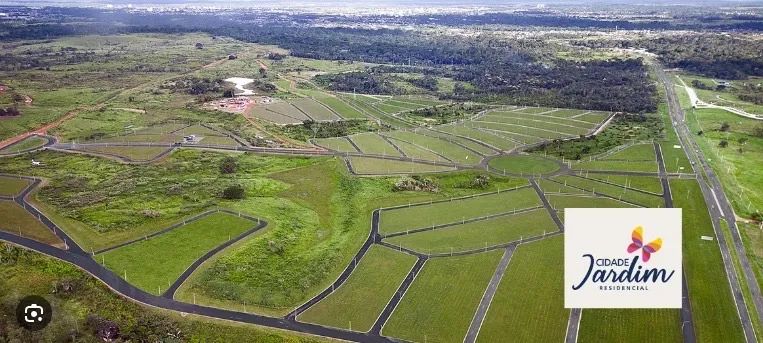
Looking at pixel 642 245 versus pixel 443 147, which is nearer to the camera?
pixel 642 245

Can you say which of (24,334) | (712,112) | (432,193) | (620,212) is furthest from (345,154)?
(712,112)

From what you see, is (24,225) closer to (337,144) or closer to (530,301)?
(337,144)

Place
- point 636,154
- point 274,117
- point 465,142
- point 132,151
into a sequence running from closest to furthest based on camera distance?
1. point 132,151
2. point 636,154
3. point 465,142
4. point 274,117

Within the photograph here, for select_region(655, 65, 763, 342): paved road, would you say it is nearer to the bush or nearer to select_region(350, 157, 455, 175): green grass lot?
select_region(350, 157, 455, 175): green grass lot

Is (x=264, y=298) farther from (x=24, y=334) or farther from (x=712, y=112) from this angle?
(x=712, y=112)

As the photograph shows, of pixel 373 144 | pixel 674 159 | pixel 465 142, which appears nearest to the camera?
pixel 674 159

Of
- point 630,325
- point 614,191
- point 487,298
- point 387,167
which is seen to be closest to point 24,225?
point 387,167
